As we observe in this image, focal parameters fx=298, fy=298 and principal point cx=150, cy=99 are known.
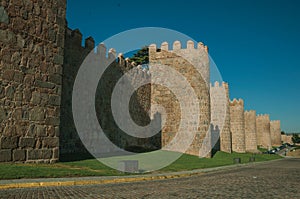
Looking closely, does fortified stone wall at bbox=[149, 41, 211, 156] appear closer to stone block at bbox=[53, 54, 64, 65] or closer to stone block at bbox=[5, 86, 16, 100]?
stone block at bbox=[53, 54, 64, 65]

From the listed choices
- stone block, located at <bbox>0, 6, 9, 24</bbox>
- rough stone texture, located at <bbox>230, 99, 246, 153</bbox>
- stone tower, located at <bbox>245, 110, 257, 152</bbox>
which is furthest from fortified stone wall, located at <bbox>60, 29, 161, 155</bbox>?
stone tower, located at <bbox>245, 110, 257, 152</bbox>

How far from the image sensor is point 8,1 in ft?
32.5

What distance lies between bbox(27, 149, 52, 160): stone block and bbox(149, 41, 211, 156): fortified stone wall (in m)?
12.4

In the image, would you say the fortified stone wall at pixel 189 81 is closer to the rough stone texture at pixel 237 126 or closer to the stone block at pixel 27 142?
the stone block at pixel 27 142

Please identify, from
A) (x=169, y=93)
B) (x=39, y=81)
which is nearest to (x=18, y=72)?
(x=39, y=81)

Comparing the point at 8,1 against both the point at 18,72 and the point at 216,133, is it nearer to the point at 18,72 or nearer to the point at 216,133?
the point at 18,72

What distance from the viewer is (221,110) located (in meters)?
32.6

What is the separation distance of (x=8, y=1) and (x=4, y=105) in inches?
136

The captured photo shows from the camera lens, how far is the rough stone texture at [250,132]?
1542 inches

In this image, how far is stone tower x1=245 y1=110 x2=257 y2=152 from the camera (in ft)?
128

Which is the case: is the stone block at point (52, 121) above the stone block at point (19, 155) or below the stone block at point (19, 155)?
above

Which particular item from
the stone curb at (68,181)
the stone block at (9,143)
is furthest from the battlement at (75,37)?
the stone curb at (68,181)

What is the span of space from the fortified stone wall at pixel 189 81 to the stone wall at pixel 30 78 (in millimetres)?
12050

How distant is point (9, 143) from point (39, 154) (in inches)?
45.5
